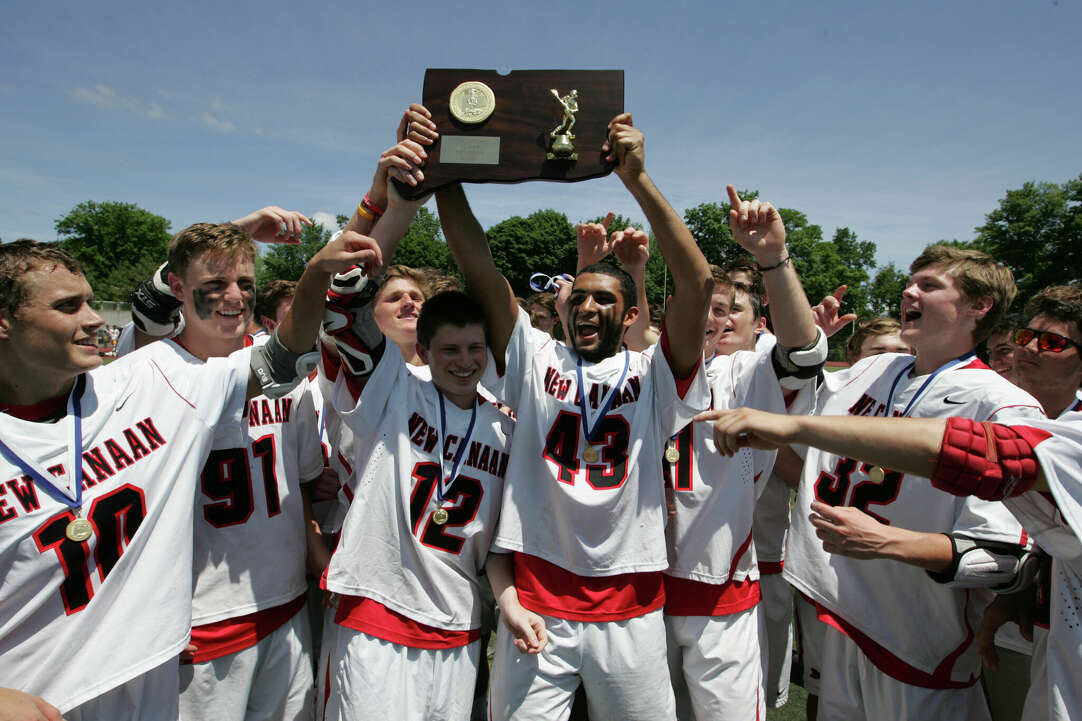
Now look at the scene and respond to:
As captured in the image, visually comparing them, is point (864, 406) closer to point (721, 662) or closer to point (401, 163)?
point (721, 662)

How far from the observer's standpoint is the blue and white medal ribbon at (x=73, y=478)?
6.31 feet

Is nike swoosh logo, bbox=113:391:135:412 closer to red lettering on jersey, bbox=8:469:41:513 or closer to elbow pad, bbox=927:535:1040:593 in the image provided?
red lettering on jersey, bbox=8:469:41:513

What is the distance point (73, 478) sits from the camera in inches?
78.6

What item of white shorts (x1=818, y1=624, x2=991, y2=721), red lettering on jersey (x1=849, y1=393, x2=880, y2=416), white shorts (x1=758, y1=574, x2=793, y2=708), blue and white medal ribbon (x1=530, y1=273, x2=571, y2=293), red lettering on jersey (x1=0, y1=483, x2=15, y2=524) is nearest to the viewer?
red lettering on jersey (x1=0, y1=483, x2=15, y2=524)

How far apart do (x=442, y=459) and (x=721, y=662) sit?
1.67 m

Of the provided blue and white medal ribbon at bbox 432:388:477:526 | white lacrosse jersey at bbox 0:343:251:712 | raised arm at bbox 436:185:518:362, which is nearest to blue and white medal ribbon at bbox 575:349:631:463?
raised arm at bbox 436:185:518:362

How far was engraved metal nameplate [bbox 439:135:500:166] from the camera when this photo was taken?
2.54 metres

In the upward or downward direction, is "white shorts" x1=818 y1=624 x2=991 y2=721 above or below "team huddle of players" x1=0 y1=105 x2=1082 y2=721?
below

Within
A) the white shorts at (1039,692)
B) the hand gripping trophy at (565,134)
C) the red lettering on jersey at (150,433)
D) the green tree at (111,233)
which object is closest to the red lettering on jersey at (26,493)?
the red lettering on jersey at (150,433)

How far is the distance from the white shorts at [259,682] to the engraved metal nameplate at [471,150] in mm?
2333

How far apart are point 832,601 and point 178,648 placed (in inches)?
113

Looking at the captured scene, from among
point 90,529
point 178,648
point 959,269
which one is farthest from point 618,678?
point 959,269

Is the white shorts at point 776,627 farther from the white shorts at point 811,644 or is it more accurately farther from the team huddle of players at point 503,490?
the team huddle of players at point 503,490

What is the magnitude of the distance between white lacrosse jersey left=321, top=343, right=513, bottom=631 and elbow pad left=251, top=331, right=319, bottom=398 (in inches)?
7.8
